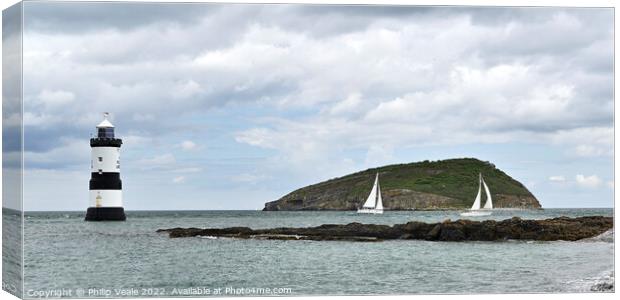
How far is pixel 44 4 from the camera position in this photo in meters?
18.9

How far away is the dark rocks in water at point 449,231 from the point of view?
25.4m

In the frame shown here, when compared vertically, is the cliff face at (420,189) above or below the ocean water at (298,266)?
above

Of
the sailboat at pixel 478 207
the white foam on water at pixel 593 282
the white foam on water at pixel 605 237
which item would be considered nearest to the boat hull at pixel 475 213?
the sailboat at pixel 478 207

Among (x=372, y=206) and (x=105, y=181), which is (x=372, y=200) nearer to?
(x=372, y=206)

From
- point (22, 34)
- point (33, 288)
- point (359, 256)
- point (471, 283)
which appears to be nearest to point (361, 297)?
point (471, 283)

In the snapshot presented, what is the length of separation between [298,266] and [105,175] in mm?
5166

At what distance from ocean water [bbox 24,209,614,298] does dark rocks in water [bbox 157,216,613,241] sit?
0.54 m

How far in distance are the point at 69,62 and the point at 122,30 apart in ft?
3.89

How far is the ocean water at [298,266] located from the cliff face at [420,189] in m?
2.06

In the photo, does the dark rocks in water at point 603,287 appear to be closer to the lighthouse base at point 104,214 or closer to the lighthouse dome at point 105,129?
the lighthouse dome at point 105,129

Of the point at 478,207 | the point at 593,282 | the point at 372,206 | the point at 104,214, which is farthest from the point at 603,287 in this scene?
the point at 372,206

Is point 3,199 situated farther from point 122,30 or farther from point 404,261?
point 404,261

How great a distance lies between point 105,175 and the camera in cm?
2433

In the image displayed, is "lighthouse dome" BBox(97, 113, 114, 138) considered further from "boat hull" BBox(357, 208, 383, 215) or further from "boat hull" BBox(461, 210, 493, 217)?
"boat hull" BBox(357, 208, 383, 215)
